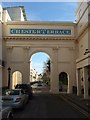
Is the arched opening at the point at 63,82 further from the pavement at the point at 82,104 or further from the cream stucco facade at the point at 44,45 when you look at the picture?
the pavement at the point at 82,104

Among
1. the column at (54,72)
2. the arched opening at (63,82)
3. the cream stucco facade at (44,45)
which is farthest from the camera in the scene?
the arched opening at (63,82)

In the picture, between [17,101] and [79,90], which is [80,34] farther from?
[17,101]

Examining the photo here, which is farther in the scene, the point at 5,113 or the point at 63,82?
the point at 63,82

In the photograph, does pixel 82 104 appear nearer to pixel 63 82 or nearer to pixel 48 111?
pixel 48 111

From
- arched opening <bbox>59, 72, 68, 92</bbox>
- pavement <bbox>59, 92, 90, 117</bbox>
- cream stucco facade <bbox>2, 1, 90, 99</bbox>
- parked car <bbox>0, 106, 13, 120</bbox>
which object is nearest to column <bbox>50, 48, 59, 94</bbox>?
cream stucco facade <bbox>2, 1, 90, 99</bbox>

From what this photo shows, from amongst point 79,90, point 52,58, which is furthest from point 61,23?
point 79,90

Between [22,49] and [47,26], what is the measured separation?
5.67 m

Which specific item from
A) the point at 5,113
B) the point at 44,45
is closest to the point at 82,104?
the point at 5,113

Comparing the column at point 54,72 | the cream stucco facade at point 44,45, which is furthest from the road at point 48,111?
the cream stucco facade at point 44,45

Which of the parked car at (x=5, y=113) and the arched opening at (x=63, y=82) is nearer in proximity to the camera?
the parked car at (x=5, y=113)

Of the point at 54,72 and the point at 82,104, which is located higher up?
the point at 54,72

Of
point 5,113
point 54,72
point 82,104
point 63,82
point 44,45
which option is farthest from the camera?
point 63,82

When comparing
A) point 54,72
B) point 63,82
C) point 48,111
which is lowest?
point 48,111

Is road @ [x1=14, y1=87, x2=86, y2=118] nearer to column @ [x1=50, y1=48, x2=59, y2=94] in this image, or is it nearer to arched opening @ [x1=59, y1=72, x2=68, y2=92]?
column @ [x1=50, y1=48, x2=59, y2=94]
